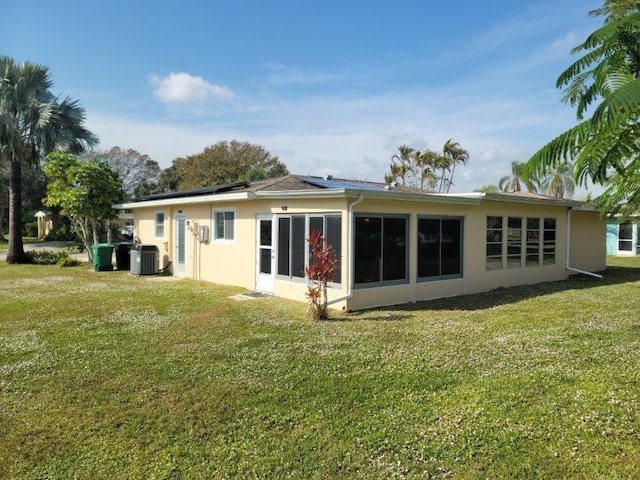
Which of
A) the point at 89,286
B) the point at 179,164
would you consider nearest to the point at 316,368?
the point at 89,286

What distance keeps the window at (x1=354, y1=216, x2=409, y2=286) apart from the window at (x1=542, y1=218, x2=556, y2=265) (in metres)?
7.04

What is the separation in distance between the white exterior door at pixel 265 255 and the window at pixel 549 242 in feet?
30.6

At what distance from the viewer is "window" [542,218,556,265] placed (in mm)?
14852

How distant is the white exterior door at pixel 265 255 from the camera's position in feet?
37.7

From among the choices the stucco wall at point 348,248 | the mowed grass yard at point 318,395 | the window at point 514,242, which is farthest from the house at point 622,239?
the mowed grass yard at point 318,395

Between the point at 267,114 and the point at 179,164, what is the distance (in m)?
30.0

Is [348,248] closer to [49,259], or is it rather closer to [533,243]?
[533,243]

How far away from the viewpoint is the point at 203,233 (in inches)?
A: 558

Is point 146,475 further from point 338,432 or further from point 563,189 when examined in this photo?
point 563,189

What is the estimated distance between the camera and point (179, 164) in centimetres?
4841

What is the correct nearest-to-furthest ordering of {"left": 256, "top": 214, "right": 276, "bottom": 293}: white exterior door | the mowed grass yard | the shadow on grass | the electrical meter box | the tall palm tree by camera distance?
the mowed grass yard → the shadow on grass → {"left": 256, "top": 214, "right": 276, "bottom": 293}: white exterior door → the electrical meter box → the tall palm tree

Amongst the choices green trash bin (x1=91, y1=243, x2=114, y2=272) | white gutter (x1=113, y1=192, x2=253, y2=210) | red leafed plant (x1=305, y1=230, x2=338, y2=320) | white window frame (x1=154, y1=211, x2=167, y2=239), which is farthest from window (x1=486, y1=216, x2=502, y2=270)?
green trash bin (x1=91, y1=243, x2=114, y2=272)

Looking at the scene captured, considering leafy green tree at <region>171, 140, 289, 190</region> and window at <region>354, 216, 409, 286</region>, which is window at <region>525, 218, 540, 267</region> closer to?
window at <region>354, 216, 409, 286</region>

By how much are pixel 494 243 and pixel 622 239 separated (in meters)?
20.6
